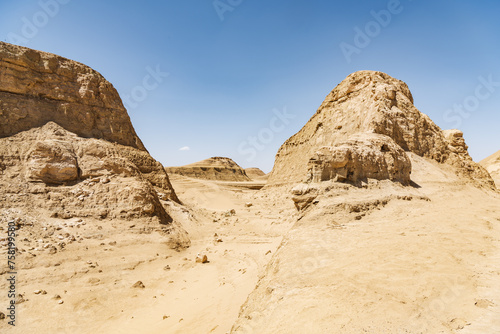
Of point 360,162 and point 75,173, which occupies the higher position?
point 75,173

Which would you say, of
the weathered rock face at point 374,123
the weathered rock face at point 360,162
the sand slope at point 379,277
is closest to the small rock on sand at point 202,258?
the sand slope at point 379,277

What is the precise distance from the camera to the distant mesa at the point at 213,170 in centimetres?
4103

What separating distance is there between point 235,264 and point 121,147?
7735mm

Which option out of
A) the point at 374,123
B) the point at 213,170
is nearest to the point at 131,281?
the point at 374,123

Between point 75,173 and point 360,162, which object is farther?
point 75,173

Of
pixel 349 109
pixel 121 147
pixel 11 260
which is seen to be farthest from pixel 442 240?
pixel 349 109

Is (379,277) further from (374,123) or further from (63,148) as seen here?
(374,123)

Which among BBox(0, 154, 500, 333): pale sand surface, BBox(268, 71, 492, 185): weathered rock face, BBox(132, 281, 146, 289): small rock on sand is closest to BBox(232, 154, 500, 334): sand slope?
BBox(0, 154, 500, 333): pale sand surface

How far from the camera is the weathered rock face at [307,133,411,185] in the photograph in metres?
7.85

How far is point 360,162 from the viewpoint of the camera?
27.4 feet

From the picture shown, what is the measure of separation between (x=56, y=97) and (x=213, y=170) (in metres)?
33.8

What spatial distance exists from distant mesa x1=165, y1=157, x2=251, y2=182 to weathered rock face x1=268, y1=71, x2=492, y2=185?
23.1 meters

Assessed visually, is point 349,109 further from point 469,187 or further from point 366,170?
point 366,170

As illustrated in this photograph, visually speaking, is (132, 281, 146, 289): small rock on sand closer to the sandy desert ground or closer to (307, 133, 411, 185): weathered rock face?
the sandy desert ground
